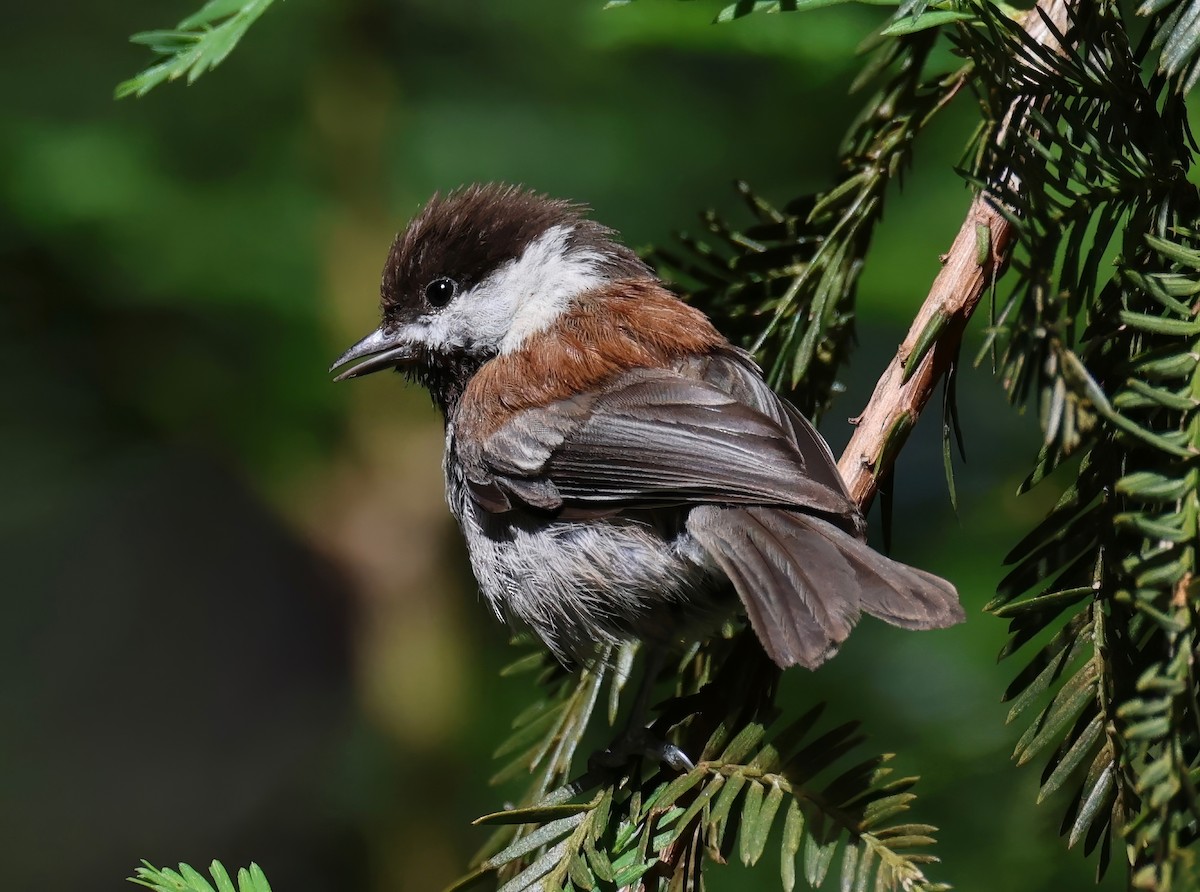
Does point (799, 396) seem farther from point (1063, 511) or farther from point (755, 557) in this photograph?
point (1063, 511)

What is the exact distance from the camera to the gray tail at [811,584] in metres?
1.72

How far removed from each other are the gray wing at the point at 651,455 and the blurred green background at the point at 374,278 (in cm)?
71

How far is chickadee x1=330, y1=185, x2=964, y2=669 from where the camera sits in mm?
1916

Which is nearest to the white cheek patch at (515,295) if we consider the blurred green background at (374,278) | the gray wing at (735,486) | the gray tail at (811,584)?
the gray wing at (735,486)

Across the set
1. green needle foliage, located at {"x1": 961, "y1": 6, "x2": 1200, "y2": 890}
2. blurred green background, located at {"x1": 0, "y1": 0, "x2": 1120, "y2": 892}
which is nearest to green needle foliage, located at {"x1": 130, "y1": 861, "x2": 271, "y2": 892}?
green needle foliage, located at {"x1": 961, "y1": 6, "x2": 1200, "y2": 890}

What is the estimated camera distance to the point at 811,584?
1852mm

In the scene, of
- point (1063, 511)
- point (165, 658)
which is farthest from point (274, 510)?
point (165, 658)

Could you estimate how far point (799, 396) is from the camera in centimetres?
235

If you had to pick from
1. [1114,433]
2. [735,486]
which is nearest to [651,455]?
[735,486]

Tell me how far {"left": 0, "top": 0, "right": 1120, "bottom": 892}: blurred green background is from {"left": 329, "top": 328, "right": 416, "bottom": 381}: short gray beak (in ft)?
1.74

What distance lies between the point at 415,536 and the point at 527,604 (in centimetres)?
161

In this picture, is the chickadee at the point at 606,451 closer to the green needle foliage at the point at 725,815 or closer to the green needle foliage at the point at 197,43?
the green needle foliage at the point at 725,815

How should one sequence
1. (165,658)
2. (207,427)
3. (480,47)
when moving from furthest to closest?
1. (165,658)
2. (480,47)
3. (207,427)

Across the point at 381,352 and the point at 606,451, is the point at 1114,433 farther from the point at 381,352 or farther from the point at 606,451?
the point at 381,352
